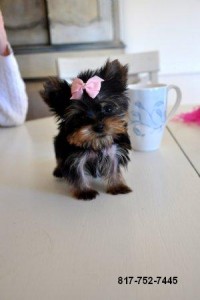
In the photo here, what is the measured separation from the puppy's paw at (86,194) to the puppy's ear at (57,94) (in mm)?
156

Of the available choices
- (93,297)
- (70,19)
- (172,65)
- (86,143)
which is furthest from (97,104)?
(172,65)

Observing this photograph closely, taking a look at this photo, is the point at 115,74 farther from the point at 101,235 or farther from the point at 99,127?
the point at 101,235

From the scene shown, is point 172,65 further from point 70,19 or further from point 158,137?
point 158,137

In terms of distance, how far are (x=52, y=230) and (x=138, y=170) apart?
0.30m

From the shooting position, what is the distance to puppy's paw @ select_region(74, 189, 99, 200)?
2.21 feet

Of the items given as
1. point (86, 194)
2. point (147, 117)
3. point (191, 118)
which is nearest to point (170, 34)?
point (191, 118)

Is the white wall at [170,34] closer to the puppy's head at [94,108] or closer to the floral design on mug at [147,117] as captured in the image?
the floral design on mug at [147,117]

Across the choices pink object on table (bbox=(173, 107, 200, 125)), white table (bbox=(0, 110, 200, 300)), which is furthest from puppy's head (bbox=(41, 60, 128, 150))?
pink object on table (bbox=(173, 107, 200, 125))

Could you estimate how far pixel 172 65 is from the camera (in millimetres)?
2658

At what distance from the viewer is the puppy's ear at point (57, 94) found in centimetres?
65

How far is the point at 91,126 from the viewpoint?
2.05ft

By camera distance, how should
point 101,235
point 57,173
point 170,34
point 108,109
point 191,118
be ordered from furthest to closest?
point 170,34 → point 191,118 → point 57,173 → point 108,109 → point 101,235

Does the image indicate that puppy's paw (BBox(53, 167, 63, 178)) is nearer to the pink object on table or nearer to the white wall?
the pink object on table

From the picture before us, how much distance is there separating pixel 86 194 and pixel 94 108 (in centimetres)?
17
